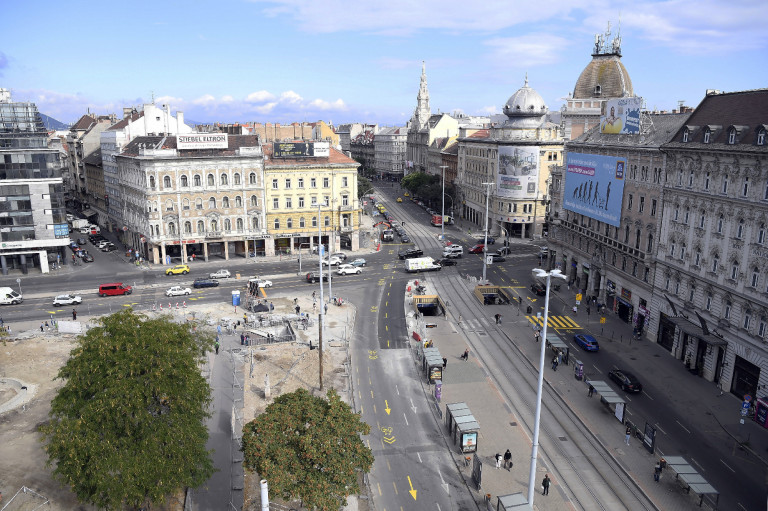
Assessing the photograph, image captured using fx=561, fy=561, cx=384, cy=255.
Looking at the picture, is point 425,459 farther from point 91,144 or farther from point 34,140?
point 91,144

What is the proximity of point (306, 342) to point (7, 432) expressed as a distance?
89.1 feet

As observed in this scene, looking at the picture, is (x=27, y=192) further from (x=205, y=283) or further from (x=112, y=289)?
(x=205, y=283)

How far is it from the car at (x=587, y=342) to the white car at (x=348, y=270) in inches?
1498

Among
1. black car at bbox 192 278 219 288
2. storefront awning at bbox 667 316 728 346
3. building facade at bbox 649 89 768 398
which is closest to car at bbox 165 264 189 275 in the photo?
black car at bbox 192 278 219 288

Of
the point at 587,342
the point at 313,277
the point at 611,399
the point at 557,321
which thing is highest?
the point at 313,277

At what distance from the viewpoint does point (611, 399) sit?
44.4 m

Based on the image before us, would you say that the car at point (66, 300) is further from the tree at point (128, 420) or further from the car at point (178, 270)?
the tree at point (128, 420)

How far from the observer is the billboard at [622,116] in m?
65.4

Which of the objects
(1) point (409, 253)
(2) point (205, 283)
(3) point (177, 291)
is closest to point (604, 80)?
(1) point (409, 253)

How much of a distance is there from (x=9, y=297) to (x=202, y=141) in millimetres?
35652

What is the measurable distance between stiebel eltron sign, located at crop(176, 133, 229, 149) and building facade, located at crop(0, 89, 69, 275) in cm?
1812

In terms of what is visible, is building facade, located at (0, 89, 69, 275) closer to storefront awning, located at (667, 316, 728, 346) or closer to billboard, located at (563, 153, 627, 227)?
billboard, located at (563, 153, 627, 227)

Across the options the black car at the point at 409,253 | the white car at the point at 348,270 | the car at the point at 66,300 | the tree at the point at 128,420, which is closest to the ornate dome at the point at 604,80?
the black car at the point at 409,253

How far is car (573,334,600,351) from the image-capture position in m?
57.7
